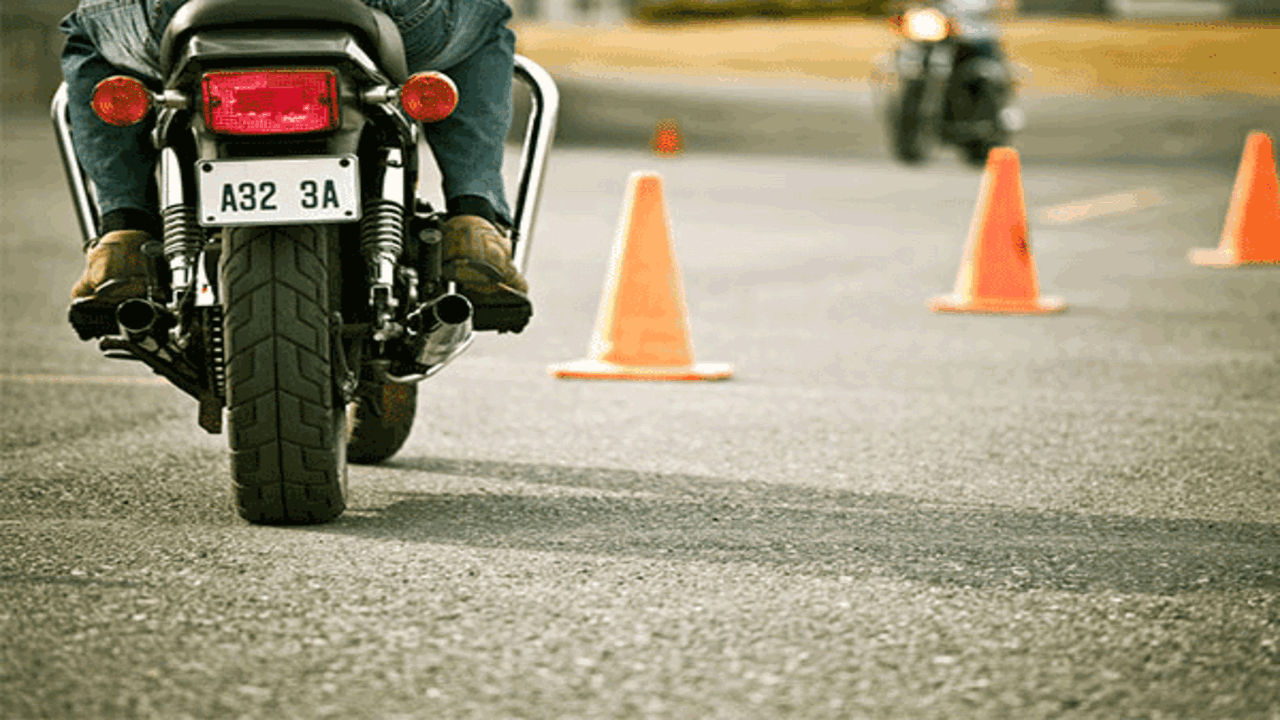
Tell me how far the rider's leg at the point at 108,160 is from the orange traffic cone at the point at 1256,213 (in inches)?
329

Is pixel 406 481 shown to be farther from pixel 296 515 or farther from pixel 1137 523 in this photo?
pixel 1137 523

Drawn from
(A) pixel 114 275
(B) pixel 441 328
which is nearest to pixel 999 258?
(B) pixel 441 328

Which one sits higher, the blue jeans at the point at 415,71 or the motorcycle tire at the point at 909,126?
the blue jeans at the point at 415,71

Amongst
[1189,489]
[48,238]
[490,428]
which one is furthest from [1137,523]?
[48,238]

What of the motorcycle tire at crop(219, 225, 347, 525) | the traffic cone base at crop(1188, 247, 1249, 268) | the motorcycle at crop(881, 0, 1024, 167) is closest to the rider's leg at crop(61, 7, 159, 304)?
the motorcycle tire at crop(219, 225, 347, 525)

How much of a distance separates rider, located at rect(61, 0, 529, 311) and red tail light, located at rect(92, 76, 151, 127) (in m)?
0.28

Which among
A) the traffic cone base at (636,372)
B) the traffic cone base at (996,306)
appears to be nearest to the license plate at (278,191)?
the traffic cone base at (636,372)

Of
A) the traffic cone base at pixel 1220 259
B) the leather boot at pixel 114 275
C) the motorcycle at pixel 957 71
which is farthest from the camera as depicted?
the motorcycle at pixel 957 71

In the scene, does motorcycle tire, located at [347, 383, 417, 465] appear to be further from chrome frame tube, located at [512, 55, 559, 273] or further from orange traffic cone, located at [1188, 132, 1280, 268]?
orange traffic cone, located at [1188, 132, 1280, 268]

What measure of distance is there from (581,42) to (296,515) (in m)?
41.5

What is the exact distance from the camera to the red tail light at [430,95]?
490cm

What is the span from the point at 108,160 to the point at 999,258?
18.9ft

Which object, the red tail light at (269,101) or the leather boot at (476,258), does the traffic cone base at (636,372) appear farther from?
the red tail light at (269,101)

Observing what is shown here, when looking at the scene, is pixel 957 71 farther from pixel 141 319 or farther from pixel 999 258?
pixel 141 319
